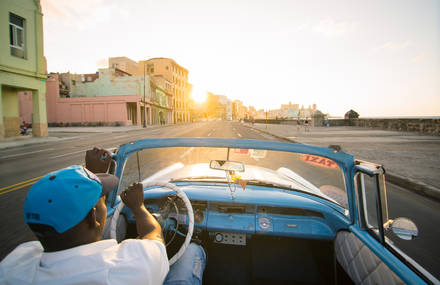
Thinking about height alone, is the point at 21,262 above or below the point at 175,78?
below

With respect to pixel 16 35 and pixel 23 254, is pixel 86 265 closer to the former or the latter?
pixel 23 254

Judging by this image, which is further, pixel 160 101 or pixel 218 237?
pixel 160 101

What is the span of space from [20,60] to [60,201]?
2304 centimetres

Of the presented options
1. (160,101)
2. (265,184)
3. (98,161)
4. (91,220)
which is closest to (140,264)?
(91,220)

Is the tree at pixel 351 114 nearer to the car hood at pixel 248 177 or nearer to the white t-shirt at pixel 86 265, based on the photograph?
the car hood at pixel 248 177

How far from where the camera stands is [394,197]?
16.5 ft

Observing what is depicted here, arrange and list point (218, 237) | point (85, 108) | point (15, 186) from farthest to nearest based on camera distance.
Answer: point (85, 108) < point (15, 186) < point (218, 237)

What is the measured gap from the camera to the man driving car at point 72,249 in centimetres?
99

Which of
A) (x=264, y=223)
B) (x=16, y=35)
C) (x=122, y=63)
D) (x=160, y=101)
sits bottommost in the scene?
(x=264, y=223)

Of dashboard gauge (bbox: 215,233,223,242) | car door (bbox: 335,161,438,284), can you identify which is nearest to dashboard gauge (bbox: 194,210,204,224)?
dashboard gauge (bbox: 215,233,223,242)

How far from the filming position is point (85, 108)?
3922 cm

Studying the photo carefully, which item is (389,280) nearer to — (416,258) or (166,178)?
(416,258)

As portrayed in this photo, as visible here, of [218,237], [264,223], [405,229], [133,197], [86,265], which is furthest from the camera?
[218,237]

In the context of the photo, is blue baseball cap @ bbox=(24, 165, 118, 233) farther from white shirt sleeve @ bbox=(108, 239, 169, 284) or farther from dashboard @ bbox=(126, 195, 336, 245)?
dashboard @ bbox=(126, 195, 336, 245)
